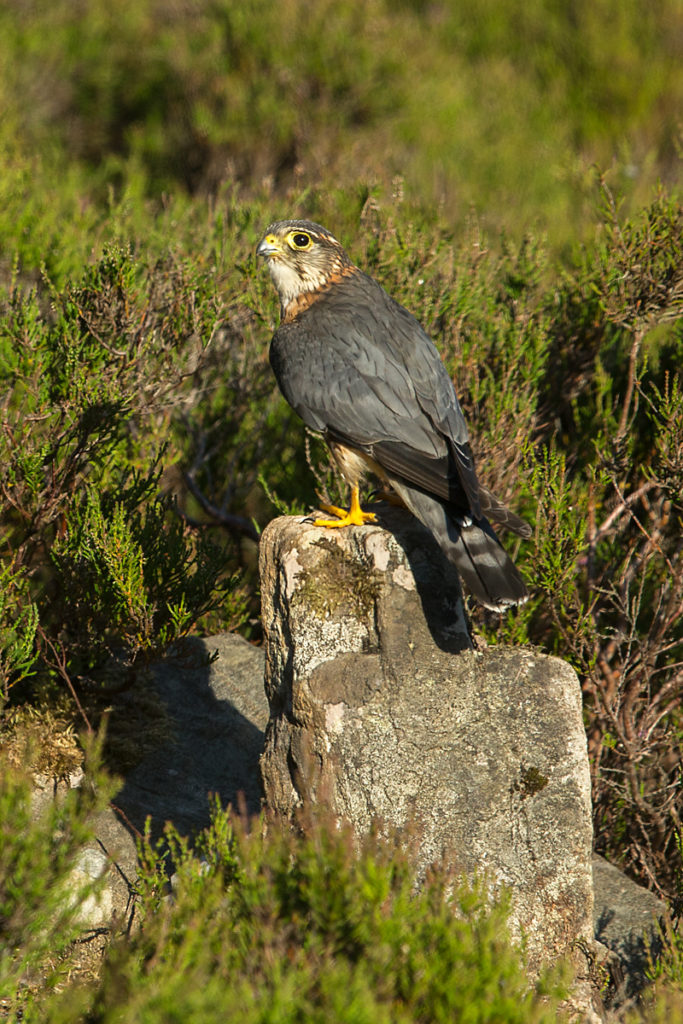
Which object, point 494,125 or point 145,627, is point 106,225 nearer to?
point 145,627

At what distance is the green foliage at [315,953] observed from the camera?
2678 mm

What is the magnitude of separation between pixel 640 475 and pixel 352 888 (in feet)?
11.5

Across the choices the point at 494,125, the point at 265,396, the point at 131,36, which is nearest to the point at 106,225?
the point at 265,396

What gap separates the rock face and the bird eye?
5.77 feet

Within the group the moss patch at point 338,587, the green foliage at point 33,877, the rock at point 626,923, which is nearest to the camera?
the green foliage at point 33,877

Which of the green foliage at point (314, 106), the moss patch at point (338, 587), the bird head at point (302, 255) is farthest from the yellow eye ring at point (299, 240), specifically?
the green foliage at point (314, 106)

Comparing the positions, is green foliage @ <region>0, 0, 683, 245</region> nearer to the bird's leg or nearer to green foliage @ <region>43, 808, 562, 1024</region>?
the bird's leg

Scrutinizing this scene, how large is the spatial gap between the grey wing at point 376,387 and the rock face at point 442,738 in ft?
1.70

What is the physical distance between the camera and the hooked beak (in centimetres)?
474

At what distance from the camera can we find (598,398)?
19.2ft

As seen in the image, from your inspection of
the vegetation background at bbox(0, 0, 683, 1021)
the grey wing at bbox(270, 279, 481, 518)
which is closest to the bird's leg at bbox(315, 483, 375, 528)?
the grey wing at bbox(270, 279, 481, 518)

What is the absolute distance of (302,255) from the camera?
4730 mm

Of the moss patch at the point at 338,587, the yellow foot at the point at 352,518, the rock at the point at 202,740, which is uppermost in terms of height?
the yellow foot at the point at 352,518

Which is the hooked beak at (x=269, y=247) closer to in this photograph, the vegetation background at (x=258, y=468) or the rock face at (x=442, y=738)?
the vegetation background at (x=258, y=468)
